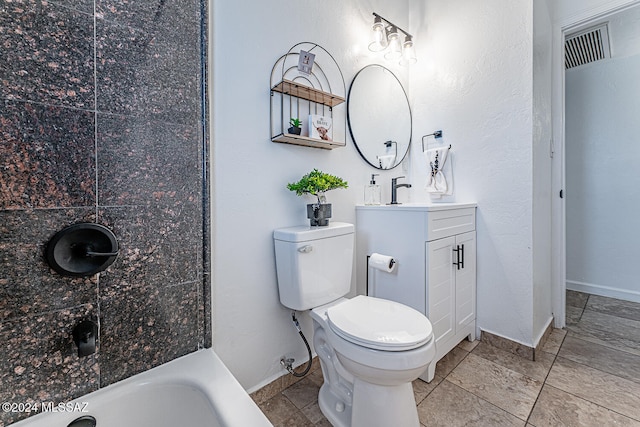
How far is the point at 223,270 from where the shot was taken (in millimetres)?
1208

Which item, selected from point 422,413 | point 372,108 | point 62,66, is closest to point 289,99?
point 372,108

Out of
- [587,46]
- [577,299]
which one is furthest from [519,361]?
[587,46]

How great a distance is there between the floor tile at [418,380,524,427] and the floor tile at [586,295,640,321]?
5.94 feet

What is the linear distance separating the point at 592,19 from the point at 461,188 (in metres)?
1.32

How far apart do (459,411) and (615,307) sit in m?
2.14

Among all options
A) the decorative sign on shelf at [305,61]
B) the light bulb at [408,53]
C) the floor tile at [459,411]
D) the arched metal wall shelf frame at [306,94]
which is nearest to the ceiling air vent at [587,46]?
the light bulb at [408,53]

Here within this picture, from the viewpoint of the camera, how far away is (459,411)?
125 centimetres

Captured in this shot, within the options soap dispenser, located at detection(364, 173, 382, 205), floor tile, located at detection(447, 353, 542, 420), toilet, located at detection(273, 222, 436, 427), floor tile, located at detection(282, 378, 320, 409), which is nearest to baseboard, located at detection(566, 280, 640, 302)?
floor tile, located at detection(447, 353, 542, 420)

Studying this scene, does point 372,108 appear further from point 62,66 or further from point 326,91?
point 62,66

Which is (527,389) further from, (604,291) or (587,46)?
(587,46)

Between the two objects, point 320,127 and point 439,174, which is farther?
point 439,174

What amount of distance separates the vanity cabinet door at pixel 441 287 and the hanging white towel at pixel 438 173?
1.51 ft

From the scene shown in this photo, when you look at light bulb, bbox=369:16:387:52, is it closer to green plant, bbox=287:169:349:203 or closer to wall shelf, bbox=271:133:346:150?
wall shelf, bbox=271:133:346:150

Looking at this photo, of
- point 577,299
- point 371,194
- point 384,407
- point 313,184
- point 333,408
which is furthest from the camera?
point 577,299
